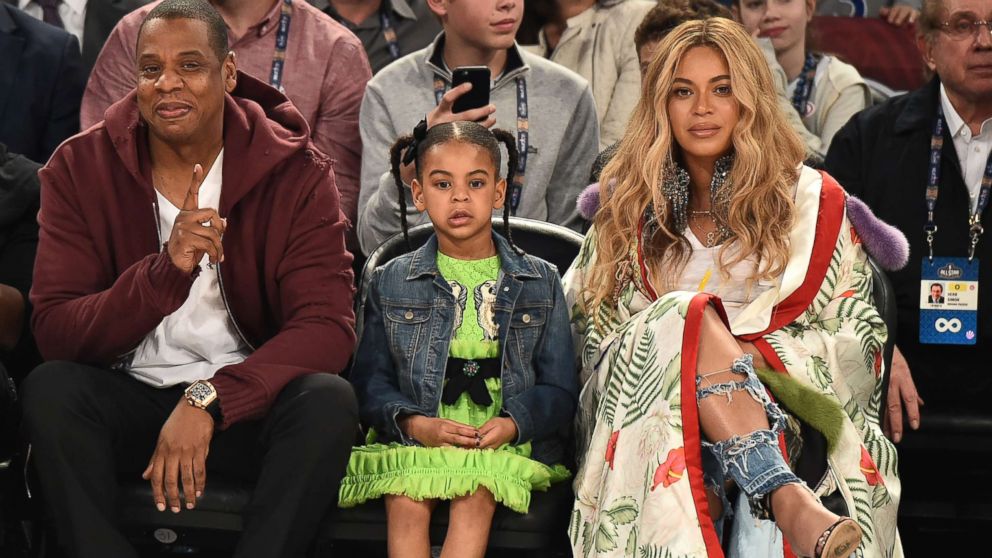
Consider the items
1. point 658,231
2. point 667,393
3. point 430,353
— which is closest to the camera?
point 667,393

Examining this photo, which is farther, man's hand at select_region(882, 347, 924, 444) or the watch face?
man's hand at select_region(882, 347, 924, 444)

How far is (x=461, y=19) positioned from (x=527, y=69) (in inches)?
9.7

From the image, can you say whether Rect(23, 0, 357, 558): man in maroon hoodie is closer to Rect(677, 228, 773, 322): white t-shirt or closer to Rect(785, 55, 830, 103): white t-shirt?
Rect(677, 228, 773, 322): white t-shirt

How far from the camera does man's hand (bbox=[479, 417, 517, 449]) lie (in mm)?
3285

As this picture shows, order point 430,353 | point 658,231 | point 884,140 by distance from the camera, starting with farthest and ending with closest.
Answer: point 884,140 → point 658,231 → point 430,353

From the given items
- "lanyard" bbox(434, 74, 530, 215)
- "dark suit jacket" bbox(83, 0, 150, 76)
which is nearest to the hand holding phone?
"lanyard" bbox(434, 74, 530, 215)

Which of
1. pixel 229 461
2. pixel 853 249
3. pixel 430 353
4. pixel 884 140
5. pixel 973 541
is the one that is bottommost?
pixel 973 541

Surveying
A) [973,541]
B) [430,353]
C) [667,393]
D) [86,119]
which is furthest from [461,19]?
[973,541]

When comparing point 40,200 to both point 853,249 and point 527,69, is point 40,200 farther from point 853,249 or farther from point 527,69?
point 853,249

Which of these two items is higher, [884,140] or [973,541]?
[884,140]

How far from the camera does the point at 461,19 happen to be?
4543mm

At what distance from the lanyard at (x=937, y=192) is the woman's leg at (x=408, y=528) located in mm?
1803

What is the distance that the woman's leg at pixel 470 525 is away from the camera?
3141 millimetres

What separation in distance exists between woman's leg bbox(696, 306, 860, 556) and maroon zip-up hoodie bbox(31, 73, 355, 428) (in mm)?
837
